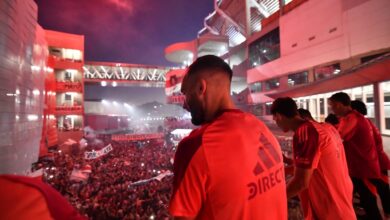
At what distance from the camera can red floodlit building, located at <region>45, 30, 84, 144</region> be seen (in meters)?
25.5

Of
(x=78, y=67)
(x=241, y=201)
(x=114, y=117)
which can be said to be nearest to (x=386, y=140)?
(x=241, y=201)

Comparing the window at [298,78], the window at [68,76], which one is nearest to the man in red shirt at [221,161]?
the window at [298,78]

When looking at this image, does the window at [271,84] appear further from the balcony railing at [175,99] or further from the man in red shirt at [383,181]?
the man in red shirt at [383,181]

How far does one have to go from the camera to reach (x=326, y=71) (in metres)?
18.2

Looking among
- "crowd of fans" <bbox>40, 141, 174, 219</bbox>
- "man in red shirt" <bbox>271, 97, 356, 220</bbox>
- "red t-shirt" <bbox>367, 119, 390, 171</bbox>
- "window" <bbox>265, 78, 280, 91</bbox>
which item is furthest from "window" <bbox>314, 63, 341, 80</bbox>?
"man in red shirt" <bbox>271, 97, 356, 220</bbox>

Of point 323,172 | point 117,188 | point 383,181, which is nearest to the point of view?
point 323,172

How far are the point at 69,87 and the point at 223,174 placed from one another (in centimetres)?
2960

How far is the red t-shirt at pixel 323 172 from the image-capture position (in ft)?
7.93

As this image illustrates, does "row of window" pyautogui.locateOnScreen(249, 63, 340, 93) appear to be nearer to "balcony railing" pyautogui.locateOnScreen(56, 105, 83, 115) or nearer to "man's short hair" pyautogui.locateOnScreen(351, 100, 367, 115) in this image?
"man's short hair" pyautogui.locateOnScreen(351, 100, 367, 115)

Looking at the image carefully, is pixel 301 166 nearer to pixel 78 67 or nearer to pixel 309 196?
pixel 309 196

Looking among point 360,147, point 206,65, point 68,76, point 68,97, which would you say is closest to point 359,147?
point 360,147

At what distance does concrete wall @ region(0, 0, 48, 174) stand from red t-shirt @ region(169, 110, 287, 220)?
238 inches

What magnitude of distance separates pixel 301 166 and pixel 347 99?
2.42 meters

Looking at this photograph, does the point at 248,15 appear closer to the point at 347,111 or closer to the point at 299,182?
the point at 347,111
